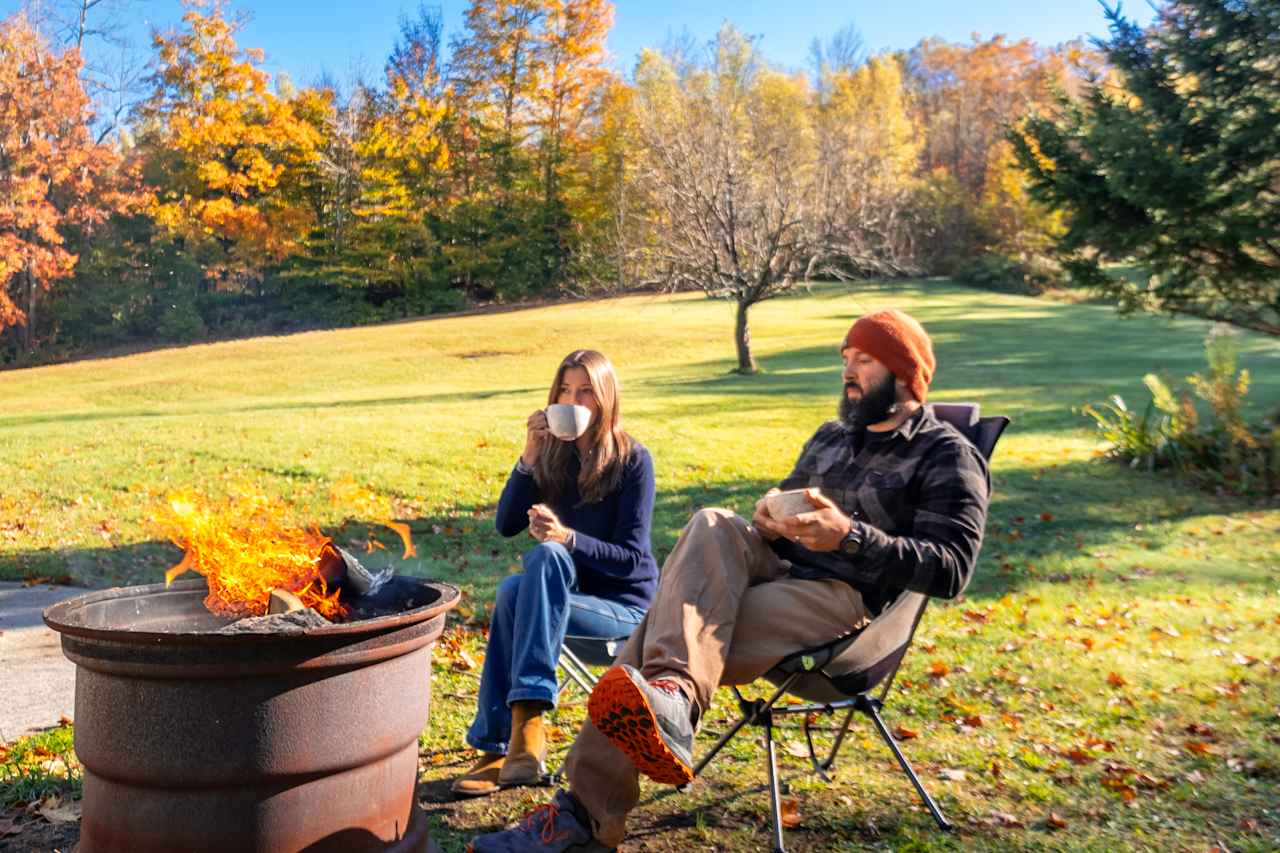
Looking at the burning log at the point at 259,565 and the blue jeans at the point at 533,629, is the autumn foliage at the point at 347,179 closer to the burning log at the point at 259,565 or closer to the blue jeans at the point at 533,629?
the blue jeans at the point at 533,629

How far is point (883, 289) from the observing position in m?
37.2

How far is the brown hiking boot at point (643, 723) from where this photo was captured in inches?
94.7

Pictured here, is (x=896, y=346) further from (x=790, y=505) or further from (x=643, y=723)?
(x=643, y=723)

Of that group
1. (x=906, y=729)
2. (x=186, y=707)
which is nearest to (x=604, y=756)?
(x=186, y=707)

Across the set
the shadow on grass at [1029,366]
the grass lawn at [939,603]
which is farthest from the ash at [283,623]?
the shadow on grass at [1029,366]

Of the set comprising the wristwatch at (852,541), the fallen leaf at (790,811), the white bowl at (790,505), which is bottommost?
the fallen leaf at (790,811)

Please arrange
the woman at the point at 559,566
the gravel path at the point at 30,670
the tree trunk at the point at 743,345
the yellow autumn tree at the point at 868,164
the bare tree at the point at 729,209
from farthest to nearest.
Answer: the yellow autumn tree at the point at 868,164
the tree trunk at the point at 743,345
the bare tree at the point at 729,209
the gravel path at the point at 30,670
the woman at the point at 559,566

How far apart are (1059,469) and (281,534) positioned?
9157 millimetres

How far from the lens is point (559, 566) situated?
3320 millimetres

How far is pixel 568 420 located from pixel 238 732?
1.49 meters

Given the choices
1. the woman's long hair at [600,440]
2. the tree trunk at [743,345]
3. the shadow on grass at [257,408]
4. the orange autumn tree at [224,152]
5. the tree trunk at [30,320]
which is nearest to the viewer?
the woman's long hair at [600,440]

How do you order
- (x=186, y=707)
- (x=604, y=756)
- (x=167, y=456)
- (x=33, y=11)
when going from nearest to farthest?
(x=186, y=707) → (x=604, y=756) → (x=167, y=456) → (x=33, y=11)

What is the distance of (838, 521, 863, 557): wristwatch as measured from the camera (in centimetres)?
282

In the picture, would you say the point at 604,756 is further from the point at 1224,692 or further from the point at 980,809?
the point at 1224,692
